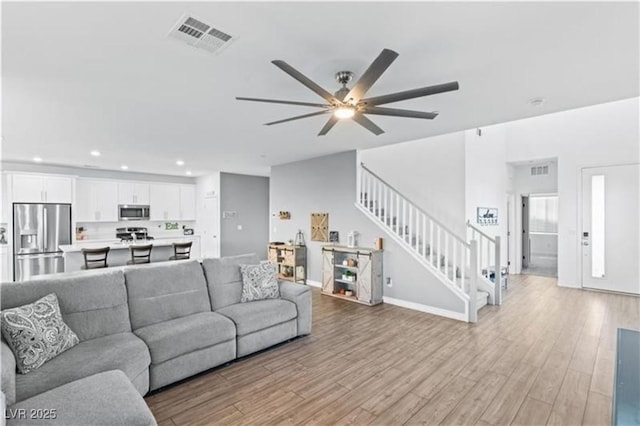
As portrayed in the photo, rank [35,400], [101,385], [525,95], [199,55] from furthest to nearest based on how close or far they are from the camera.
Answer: [525,95]
[199,55]
[101,385]
[35,400]

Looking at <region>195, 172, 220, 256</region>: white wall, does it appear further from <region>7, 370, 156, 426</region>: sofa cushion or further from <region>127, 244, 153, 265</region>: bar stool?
<region>7, 370, 156, 426</region>: sofa cushion

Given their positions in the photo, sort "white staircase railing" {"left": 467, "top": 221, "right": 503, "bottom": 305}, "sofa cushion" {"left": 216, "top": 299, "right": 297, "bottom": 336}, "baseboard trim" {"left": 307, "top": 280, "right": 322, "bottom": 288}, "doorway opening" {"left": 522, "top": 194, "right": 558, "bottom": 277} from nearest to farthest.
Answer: "sofa cushion" {"left": 216, "top": 299, "right": 297, "bottom": 336} → "white staircase railing" {"left": 467, "top": 221, "right": 503, "bottom": 305} → "baseboard trim" {"left": 307, "top": 280, "right": 322, "bottom": 288} → "doorway opening" {"left": 522, "top": 194, "right": 558, "bottom": 277}

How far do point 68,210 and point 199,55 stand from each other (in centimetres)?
712

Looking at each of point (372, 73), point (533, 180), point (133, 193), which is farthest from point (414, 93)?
point (133, 193)

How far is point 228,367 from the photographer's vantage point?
10.4ft

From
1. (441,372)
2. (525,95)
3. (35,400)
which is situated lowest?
(441,372)

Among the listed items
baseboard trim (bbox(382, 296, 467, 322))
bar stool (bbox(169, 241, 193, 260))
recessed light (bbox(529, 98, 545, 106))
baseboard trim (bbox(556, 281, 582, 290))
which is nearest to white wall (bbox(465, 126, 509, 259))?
baseboard trim (bbox(556, 281, 582, 290))

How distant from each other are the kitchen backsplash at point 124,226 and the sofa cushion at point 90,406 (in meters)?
7.71

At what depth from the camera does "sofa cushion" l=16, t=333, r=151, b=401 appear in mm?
2055

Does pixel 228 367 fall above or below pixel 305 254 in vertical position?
below

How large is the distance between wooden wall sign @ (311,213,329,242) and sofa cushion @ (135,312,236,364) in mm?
3555

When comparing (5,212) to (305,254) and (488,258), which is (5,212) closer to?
(305,254)

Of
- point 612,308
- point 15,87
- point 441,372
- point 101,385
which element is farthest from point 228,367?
point 612,308

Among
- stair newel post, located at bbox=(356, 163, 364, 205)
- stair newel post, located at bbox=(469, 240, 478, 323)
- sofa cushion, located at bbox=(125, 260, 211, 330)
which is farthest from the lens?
stair newel post, located at bbox=(356, 163, 364, 205)
